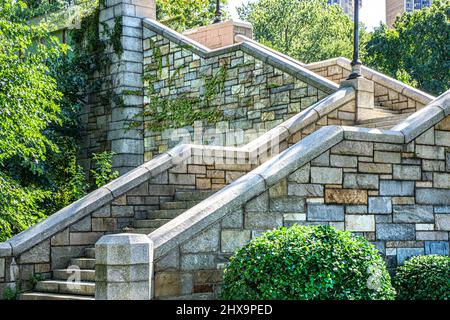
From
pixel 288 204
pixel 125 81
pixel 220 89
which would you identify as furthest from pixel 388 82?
pixel 288 204

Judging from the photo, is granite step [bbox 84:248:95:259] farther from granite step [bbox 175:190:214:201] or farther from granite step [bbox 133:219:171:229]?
granite step [bbox 175:190:214:201]

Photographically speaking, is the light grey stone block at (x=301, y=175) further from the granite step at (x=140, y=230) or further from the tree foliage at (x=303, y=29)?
the tree foliage at (x=303, y=29)

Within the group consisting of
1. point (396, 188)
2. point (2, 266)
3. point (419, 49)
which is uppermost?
point (419, 49)

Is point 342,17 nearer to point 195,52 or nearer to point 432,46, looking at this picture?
point 432,46

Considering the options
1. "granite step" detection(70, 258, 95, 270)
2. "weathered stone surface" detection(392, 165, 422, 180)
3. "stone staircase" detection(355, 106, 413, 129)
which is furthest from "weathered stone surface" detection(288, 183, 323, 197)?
"stone staircase" detection(355, 106, 413, 129)

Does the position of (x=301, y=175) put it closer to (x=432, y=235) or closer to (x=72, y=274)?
(x=432, y=235)

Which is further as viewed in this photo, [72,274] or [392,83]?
[392,83]

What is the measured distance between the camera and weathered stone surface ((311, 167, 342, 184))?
9.89 metres

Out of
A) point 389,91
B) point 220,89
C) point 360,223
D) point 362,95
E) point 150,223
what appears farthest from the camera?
point 220,89

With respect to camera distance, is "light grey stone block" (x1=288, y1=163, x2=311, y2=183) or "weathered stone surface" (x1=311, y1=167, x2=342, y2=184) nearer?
"light grey stone block" (x1=288, y1=163, x2=311, y2=183)

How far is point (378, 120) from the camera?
45.0 feet

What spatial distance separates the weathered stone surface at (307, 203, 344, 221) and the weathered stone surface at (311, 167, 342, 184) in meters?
0.31

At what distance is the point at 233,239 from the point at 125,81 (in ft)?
35.0

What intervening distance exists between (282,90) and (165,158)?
417 cm
